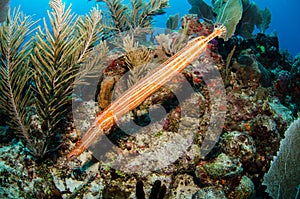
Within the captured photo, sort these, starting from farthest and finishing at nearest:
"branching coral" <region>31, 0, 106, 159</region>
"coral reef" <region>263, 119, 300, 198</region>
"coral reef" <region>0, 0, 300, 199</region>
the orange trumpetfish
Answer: "coral reef" <region>263, 119, 300, 198</region> → "coral reef" <region>0, 0, 300, 199</region> → "branching coral" <region>31, 0, 106, 159</region> → the orange trumpetfish

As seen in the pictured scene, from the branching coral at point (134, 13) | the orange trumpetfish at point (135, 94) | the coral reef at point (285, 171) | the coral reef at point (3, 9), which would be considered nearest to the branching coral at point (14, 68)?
the coral reef at point (3, 9)

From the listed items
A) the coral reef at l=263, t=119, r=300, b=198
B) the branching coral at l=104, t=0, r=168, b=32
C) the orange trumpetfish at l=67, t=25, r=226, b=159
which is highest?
the branching coral at l=104, t=0, r=168, b=32

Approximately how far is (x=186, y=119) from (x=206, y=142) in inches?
24.5

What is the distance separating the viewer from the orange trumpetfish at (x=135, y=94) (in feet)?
9.23

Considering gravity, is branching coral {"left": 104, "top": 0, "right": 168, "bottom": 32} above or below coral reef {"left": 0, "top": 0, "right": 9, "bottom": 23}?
above

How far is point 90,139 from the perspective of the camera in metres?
2.77

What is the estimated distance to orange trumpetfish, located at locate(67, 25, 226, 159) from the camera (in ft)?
9.23

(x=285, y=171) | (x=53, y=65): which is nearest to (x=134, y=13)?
(x=53, y=65)

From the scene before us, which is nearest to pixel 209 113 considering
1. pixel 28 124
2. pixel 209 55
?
pixel 209 55

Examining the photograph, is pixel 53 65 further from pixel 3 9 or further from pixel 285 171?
pixel 285 171

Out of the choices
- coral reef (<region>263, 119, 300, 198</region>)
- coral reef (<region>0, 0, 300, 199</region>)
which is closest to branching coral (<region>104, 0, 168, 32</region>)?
coral reef (<region>0, 0, 300, 199</region>)

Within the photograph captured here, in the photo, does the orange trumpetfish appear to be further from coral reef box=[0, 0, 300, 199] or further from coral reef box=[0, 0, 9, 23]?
coral reef box=[0, 0, 9, 23]

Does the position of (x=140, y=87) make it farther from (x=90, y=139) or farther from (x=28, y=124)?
(x=28, y=124)

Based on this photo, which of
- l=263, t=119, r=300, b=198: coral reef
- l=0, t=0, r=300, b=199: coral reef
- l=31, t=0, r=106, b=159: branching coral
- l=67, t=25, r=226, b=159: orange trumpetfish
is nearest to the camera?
l=67, t=25, r=226, b=159: orange trumpetfish
